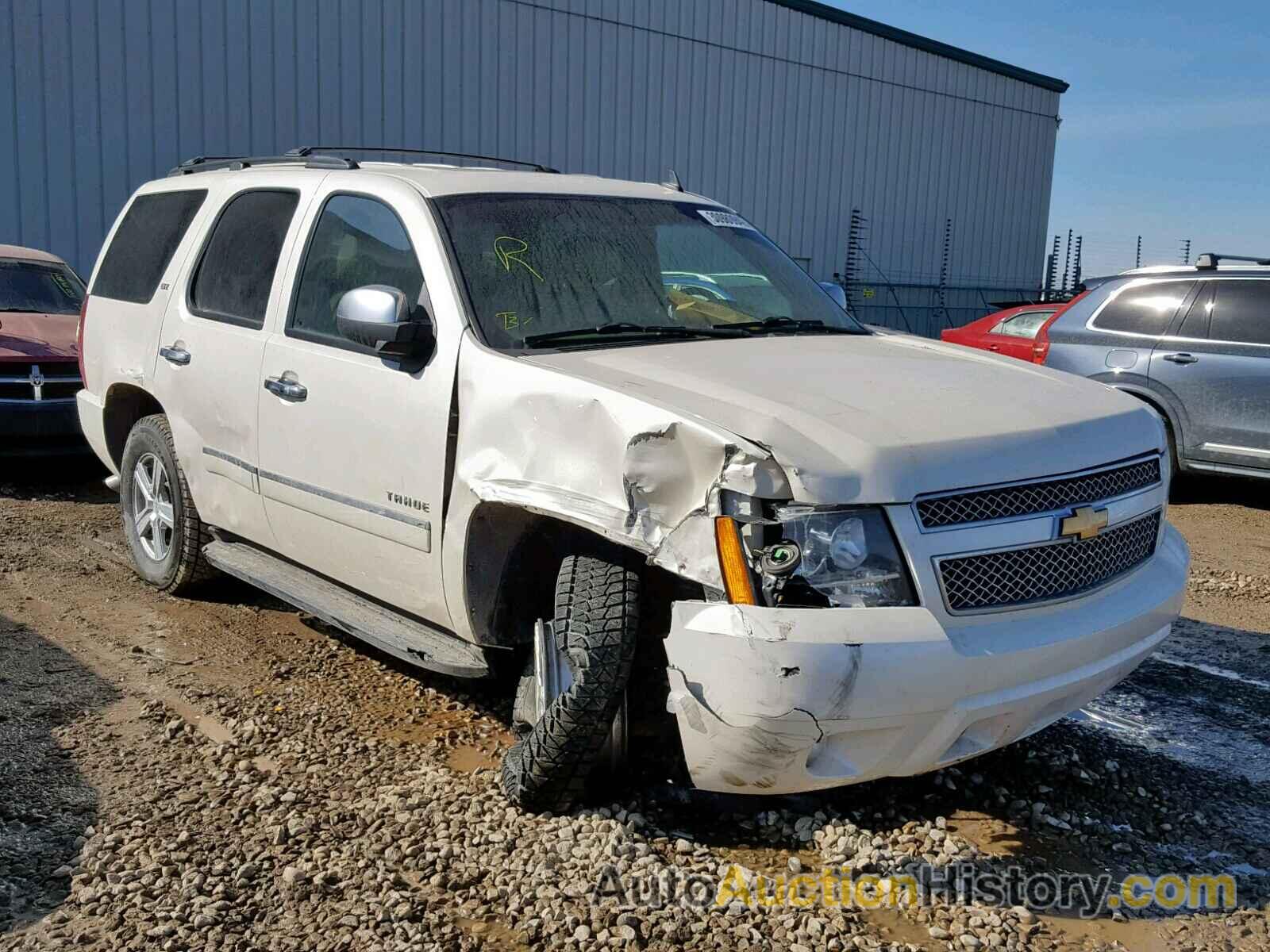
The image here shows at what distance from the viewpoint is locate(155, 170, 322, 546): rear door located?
462 cm

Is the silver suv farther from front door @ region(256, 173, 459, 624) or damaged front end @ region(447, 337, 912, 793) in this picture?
damaged front end @ region(447, 337, 912, 793)

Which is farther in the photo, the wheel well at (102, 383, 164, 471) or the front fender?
the wheel well at (102, 383, 164, 471)

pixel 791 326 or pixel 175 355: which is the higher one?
pixel 791 326

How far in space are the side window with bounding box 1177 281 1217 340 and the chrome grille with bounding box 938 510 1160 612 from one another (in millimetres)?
5948

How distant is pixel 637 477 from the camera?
3.01m

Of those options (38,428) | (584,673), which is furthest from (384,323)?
(38,428)

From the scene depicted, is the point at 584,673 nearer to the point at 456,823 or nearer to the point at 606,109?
the point at 456,823

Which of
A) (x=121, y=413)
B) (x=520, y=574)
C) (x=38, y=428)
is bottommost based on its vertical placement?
(x=38, y=428)

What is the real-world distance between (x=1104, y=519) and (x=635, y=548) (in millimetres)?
1323

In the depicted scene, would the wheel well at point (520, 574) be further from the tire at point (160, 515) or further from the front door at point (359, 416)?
the tire at point (160, 515)

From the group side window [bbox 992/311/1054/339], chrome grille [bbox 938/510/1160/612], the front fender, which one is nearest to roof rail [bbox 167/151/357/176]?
the front fender

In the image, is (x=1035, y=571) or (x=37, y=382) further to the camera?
(x=37, y=382)

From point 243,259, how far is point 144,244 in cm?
111

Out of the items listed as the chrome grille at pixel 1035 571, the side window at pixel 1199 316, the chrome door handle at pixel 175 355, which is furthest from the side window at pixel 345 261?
the side window at pixel 1199 316
